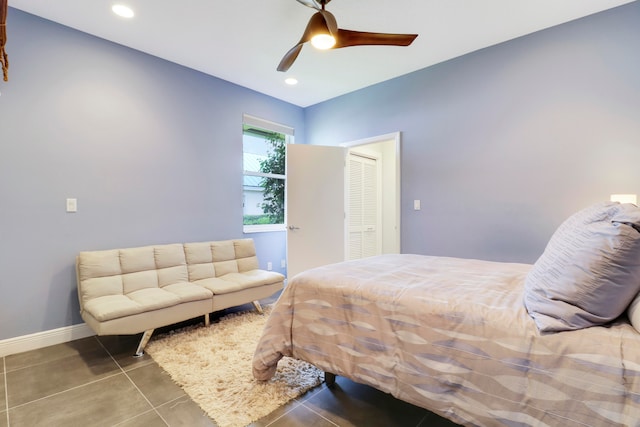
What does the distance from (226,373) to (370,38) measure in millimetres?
2472

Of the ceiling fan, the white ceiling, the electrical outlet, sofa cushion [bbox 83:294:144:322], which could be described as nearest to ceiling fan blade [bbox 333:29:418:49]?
the ceiling fan

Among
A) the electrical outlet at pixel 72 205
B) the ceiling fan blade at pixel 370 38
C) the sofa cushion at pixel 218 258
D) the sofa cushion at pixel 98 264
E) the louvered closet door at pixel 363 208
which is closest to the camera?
the ceiling fan blade at pixel 370 38

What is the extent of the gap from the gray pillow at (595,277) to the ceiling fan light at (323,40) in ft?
5.83

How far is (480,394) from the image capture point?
1.16 m

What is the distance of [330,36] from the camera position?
2.02 meters

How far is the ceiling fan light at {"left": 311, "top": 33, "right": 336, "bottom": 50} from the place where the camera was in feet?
6.61

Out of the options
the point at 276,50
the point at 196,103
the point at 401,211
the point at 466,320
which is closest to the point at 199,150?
the point at 196,103

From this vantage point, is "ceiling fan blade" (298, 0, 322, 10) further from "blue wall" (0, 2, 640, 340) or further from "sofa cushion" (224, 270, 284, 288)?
"sofa cushion" (224, 270, 284, 288)

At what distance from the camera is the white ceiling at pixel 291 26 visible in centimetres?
234

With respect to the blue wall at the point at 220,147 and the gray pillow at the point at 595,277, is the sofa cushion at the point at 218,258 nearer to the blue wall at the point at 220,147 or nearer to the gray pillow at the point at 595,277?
the blue wall at the point at 220,147

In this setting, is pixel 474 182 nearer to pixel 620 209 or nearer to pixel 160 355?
pixel 620 209

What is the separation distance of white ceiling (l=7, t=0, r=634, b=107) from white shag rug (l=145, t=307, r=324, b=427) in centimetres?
266

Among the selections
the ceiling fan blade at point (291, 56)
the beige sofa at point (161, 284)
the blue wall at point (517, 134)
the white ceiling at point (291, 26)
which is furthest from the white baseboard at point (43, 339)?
the blue wall at point (517, 134)

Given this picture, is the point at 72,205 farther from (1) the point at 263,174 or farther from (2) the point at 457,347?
Answer: (2) the point at 457,347
